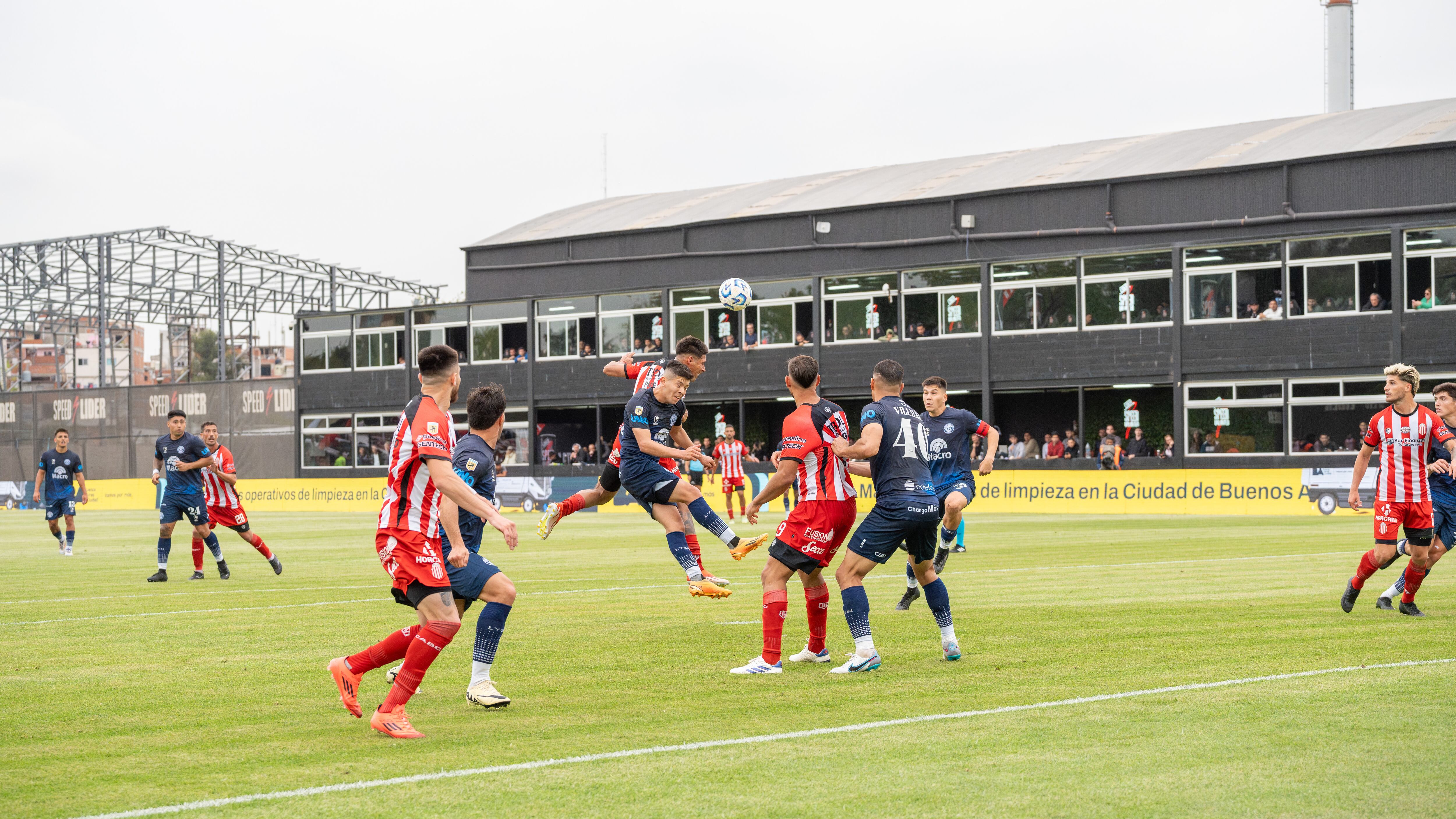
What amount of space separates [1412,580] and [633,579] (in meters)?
9.12

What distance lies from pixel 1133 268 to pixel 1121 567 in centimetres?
2870

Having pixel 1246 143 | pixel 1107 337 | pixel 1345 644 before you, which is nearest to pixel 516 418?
pixel 1107 337

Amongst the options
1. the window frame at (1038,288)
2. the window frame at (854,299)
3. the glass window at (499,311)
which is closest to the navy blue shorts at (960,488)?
the window frame at (1038,288)

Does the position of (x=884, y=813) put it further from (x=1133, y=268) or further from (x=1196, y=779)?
(x=1133, y=268)

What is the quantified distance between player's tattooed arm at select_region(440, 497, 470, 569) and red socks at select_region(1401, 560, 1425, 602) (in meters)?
8.42

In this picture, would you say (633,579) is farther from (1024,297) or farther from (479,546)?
(1024,297)

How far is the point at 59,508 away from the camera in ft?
83.9

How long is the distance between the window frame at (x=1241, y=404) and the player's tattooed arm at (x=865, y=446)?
36271 mm

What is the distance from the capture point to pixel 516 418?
188ft

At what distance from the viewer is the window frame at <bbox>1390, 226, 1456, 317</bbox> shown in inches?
1551

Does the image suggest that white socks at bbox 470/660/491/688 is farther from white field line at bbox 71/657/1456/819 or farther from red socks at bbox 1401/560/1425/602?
red socks at bbox 1401/560/1425/602

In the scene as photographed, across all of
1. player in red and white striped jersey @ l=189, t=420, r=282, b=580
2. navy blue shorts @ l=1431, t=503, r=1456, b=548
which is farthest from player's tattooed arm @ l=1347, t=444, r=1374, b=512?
player in red and white striped jersey @ l=189, t=420, r=282, b=580

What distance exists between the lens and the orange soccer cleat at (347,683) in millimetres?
7684

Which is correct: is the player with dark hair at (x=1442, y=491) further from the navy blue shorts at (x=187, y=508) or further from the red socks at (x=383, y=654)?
the navy blue shorts at (x=187, y=508)
